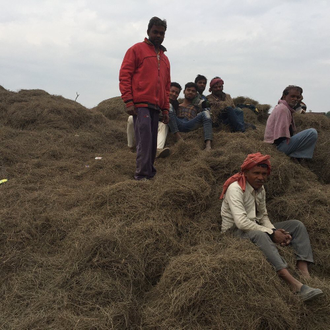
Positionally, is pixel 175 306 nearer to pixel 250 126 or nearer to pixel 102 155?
pixel 102 155

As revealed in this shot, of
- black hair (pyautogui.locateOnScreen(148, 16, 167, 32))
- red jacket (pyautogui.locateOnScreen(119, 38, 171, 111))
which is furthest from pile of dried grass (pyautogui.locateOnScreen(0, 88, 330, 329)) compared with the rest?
black hair (pyautogui.locateOnScreen(148, 16, 167, 32))

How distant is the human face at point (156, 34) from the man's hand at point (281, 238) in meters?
2.83

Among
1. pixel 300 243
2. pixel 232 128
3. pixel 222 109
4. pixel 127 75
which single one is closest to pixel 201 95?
pixel 222 109

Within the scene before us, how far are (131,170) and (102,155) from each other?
133 centimetres

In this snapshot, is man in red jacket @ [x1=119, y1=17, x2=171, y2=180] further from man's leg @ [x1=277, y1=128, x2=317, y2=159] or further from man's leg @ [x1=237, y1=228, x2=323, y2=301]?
man's leg @ [x1=277, y1=128, x2=317, y2=159]

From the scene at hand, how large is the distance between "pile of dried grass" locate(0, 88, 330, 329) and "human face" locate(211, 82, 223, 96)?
4.29 feet

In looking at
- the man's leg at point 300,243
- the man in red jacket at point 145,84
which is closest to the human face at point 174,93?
the man in red jacket at point 145,84

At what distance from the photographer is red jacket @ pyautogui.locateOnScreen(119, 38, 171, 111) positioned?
4.02 m

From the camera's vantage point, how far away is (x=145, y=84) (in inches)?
160

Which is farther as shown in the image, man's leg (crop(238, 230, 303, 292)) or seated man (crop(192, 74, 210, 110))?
seated man (crop(192, 74, 210, 110))

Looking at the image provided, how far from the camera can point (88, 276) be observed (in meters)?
2.51

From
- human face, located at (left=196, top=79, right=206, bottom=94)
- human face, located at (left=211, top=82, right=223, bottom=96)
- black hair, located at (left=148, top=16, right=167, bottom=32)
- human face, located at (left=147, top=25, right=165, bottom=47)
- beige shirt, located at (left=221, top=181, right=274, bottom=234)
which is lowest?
beige shirt, located at (left=221, top=181, right=274, bottom=234)

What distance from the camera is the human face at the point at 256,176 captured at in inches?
124

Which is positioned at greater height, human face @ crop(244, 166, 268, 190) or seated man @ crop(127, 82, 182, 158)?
seated man @ crop(127, 82, 182, 158)
